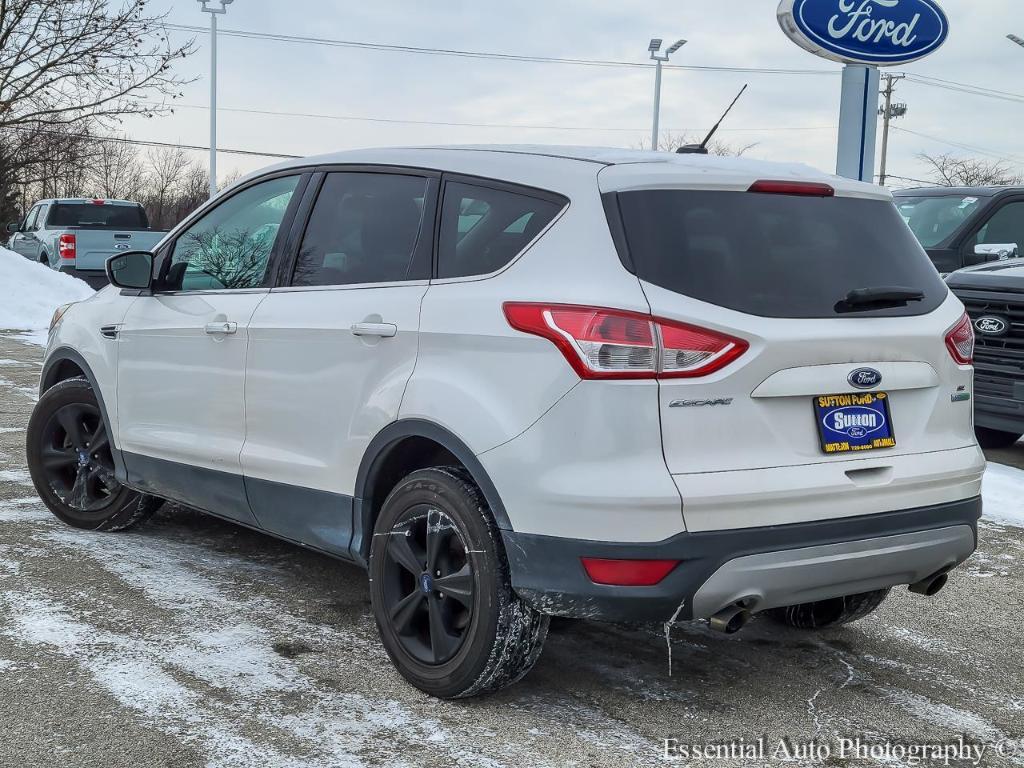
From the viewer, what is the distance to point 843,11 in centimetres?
996

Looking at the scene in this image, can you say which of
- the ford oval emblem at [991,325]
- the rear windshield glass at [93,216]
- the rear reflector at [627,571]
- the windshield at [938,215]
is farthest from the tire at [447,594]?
the rear windshield glass at [93,216]

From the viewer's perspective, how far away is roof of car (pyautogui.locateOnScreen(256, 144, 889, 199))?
3.47m

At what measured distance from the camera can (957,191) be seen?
10836 mm

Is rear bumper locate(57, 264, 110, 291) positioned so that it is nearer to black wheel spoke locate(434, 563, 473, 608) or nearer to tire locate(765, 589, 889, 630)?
tire locate(765, 589, 889, 630)

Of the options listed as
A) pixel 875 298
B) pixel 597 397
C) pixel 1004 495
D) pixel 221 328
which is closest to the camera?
pixel 597 397

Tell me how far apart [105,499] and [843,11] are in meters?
7.48

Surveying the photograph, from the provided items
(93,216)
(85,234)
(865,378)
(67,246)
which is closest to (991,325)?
(865,378)

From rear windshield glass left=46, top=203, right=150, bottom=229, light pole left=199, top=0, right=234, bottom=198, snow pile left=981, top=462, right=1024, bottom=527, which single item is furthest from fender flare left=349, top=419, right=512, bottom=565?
light pole left=199, top=0, right=234, bottom=198

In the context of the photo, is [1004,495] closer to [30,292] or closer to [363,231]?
[363,231]

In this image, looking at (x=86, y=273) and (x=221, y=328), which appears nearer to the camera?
(x=221, y=328)

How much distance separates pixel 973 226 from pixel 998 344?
238 centimetres

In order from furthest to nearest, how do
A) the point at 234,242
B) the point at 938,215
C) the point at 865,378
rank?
the point at 938,215
the point at 234,242
the point at 865,378

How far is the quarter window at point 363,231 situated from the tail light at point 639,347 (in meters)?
0.82

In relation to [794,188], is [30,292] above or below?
below
